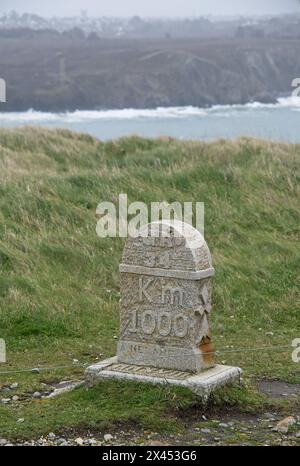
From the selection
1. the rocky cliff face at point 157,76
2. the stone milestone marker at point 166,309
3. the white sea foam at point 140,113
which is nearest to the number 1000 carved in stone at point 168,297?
the stone milestone marker at point 166,309

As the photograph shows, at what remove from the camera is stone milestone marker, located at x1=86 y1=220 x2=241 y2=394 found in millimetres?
9133

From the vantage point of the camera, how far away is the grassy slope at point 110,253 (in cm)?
924

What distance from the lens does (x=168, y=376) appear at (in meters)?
9.12

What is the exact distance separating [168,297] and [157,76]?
94.7 ft

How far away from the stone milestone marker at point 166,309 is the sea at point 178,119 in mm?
16335

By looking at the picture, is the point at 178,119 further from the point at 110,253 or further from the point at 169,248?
the point at 169,248

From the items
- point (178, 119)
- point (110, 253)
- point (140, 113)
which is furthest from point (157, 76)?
point (110, 253)

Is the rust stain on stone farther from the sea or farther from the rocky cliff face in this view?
the rocky cliff face

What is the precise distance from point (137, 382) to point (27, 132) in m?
13.7

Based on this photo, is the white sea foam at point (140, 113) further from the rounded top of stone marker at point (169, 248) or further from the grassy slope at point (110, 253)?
the rounded top of stone marker at point (169, 248)

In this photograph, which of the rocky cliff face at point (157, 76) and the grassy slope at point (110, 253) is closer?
the grassy slope at point (110, 253)

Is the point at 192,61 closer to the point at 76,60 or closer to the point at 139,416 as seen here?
the point at 76,60

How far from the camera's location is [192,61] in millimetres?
37969

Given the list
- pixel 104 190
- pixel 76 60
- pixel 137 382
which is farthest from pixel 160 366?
pixel 76 60
